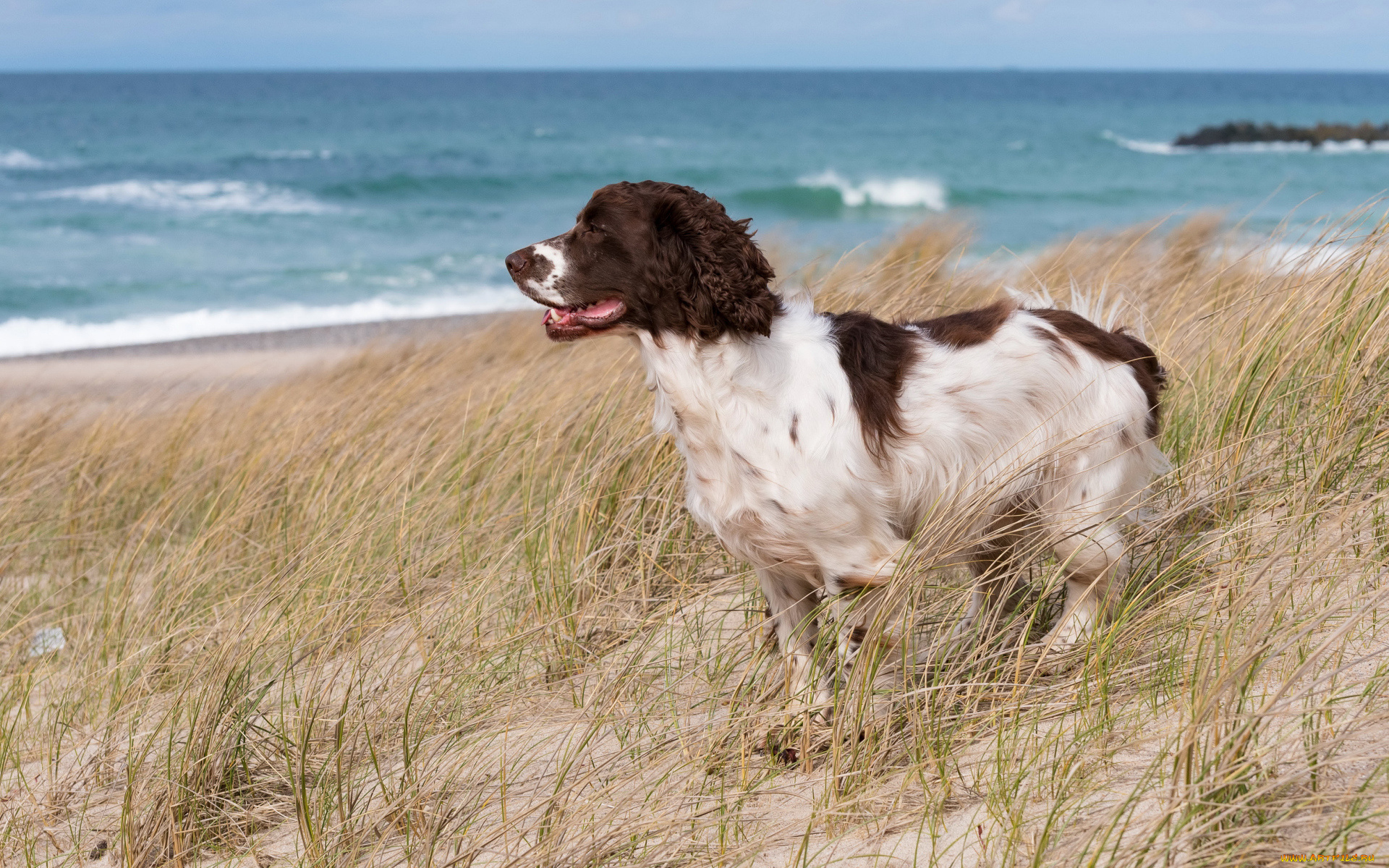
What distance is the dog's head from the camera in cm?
300

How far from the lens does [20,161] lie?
111ft

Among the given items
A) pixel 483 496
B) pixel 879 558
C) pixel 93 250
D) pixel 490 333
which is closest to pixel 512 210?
pixel 93 250

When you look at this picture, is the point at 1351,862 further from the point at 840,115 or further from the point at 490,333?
the point at 840,115

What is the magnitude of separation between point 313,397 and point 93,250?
16.4m

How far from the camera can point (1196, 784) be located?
6.57 feet

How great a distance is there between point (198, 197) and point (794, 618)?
28585 millimetres

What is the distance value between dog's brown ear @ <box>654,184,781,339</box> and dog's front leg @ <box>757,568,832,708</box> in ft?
2.30

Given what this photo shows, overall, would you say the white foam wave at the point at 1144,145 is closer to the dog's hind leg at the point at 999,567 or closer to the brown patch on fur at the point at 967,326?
the brown patch on fur at the point at 967,326

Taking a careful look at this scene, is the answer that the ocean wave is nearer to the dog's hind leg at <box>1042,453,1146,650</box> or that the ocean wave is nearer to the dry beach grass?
the dry beach grass

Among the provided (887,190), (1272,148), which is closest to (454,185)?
(887,190)

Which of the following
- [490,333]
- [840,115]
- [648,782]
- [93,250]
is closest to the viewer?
[648,782]

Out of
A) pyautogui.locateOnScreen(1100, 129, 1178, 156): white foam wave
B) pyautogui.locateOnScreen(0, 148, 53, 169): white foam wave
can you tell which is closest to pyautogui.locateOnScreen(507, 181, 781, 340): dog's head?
pyautogui.locateOnScreen(0, 148, 53, 169): white foam wave

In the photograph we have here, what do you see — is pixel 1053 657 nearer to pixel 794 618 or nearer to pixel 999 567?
pixel 999 567

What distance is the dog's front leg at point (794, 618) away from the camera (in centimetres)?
313
